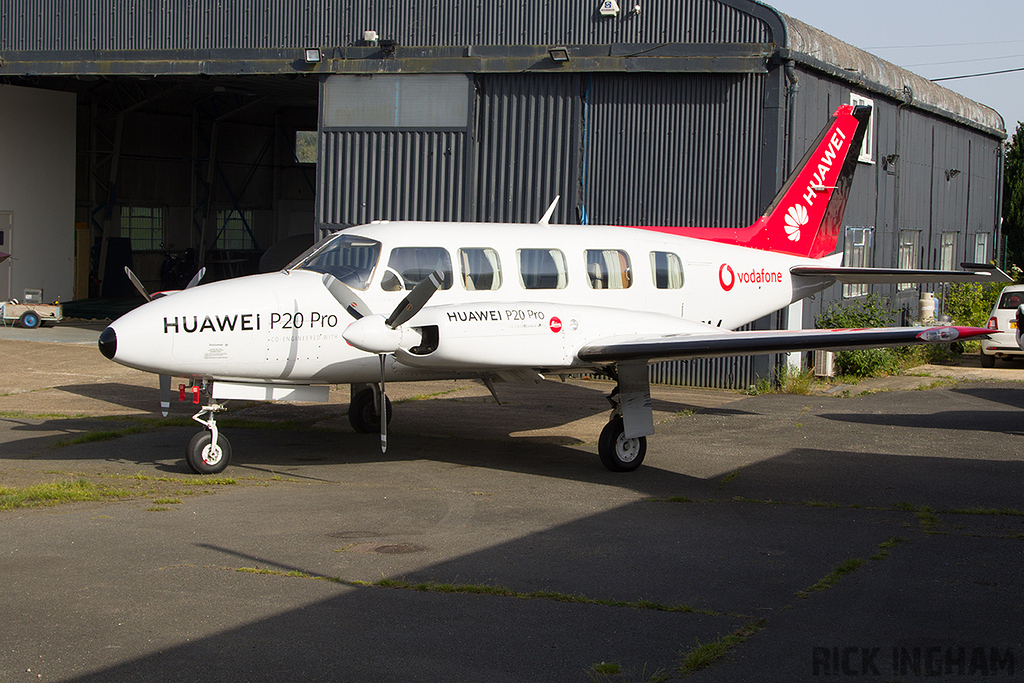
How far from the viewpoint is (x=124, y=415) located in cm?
1400

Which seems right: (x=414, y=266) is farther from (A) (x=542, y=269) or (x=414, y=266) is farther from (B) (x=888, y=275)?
(B) (x=888, y=275)

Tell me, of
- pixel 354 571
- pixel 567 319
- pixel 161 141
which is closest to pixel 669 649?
Result: pixel 354 571

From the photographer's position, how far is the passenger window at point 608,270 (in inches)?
462

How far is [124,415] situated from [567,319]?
740 centimetres

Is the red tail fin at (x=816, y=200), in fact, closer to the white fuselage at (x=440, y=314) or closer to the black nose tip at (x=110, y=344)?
the white fuselage at (x=440, y=314)

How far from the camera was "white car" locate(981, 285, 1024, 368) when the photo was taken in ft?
68.6

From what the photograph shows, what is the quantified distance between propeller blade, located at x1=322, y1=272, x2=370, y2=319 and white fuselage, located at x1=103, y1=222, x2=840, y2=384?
71 millimetres

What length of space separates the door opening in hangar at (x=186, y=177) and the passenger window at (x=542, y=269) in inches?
793

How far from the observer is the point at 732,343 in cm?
982

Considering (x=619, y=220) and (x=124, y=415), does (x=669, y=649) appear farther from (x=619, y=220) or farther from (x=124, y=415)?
(x=619, y=220)

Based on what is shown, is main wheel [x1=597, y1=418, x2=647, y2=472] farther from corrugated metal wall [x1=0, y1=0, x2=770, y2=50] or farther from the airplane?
corrugated metal wall [x1=0, y1=0, x2=770, y2=50]

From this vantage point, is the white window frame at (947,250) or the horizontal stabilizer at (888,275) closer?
the horizontal stabilizer at (888,275)

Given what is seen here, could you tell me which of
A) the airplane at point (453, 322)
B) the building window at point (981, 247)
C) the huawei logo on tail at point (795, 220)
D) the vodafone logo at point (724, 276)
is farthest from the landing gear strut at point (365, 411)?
the building window at point (981, 247)

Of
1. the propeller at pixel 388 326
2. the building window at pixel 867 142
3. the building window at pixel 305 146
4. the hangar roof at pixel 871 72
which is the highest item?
the building window at pixel 305 146
